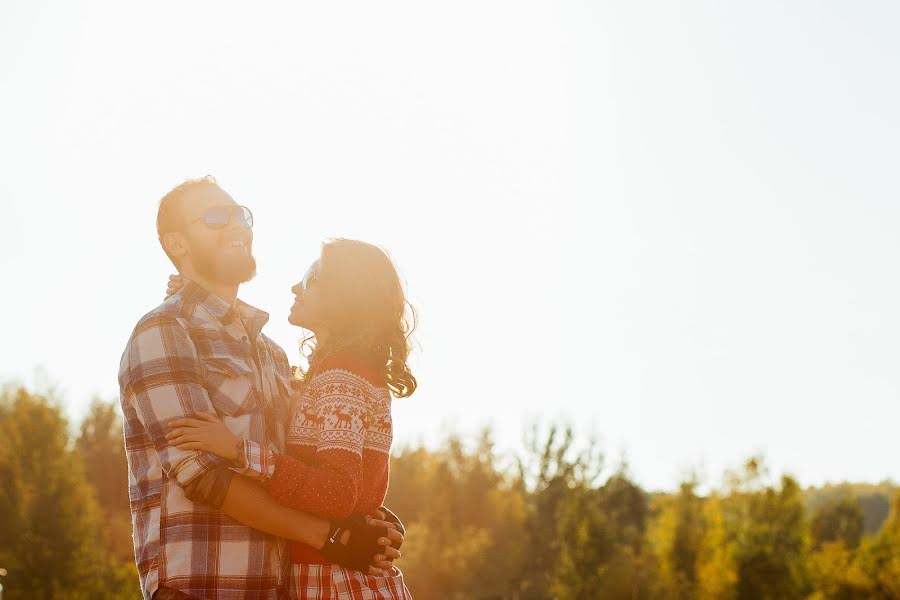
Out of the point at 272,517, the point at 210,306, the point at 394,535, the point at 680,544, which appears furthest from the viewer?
the point at 680,544

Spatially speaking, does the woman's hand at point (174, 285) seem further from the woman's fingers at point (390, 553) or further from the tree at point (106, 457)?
the tree at point (106, 457)

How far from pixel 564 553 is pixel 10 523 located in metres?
20.7

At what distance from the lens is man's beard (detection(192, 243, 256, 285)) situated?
450cm

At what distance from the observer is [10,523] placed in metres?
28.9

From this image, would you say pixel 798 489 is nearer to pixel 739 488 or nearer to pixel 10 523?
pixel 739 488

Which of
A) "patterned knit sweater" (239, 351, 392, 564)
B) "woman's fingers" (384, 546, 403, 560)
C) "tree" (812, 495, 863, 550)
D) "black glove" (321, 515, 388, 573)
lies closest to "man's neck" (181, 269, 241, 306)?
"patterned knit sweater" (239, 351, 392, 564)

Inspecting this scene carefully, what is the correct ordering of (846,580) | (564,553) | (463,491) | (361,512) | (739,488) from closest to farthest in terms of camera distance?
(361,512) < (564,553) < (846,580) < (739,488) < (463,491)

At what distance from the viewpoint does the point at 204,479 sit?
3762 mm

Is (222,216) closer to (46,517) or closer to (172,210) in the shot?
(172,210)

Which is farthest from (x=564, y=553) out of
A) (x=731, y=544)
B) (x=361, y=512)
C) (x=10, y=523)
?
(x=361, y=512)

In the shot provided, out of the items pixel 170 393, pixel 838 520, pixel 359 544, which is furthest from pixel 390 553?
pixel 838 520

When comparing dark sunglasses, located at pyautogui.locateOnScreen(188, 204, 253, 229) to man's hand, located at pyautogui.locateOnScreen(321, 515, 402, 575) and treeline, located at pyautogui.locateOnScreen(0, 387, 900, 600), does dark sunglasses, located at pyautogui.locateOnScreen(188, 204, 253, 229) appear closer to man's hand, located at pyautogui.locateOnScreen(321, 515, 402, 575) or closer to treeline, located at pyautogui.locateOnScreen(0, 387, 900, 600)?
man's hand, located at pyautogui.locateOnScreen(321, 515, 402, 575)

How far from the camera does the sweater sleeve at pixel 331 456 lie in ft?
12.6

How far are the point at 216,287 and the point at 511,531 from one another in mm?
44883
